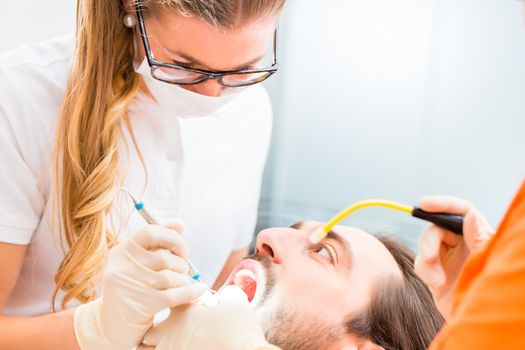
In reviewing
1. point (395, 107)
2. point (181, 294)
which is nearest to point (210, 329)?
point (181, 294)

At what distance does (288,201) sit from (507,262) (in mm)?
2936

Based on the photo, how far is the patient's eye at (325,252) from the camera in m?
1.63

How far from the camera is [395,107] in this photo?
3.27m

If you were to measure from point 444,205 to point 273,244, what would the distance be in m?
0.59

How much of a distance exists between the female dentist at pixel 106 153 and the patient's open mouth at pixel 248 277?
0.89ft

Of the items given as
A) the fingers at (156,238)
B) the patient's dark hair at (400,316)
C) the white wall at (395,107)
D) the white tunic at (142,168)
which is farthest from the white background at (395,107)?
the fingers at (156,238)

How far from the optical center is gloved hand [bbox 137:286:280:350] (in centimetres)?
127

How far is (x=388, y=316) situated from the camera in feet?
5.24

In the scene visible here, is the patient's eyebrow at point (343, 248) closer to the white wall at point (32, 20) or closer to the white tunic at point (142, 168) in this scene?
the white tunic at point (142, 168)

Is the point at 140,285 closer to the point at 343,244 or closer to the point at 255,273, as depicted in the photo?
the point at 255,273

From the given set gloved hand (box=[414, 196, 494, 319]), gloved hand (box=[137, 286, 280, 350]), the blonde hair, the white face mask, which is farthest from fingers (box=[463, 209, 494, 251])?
the blonde hair

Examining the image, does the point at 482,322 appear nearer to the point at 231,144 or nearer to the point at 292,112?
the point at 231,144

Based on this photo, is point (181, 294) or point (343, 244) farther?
point (343, 244)

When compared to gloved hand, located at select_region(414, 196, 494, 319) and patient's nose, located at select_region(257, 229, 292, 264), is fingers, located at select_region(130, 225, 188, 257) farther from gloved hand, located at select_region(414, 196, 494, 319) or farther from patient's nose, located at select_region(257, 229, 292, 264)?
gloved hand, located at select_region(414, 196, 494, 319)
